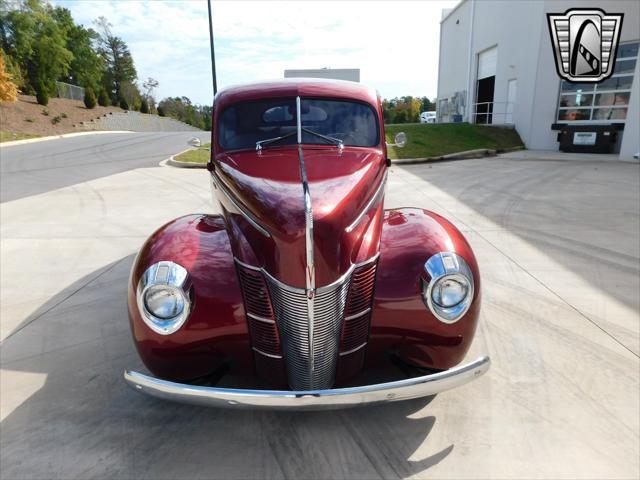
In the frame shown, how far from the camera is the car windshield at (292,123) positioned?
3.08 m

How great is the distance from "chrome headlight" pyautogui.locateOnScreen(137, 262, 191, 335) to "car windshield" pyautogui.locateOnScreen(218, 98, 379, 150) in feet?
4.41

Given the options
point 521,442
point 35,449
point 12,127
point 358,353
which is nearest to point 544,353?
point 521,442


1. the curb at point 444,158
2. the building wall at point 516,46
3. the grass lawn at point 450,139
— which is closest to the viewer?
the curb at point 444,158

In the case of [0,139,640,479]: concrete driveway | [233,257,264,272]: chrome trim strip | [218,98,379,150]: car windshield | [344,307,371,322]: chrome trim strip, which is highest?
[218,98,379,150]: car windshield

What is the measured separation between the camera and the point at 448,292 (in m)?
2.18

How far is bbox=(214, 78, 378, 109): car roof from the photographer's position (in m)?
3.17

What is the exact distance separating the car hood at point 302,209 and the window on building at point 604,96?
1757cm

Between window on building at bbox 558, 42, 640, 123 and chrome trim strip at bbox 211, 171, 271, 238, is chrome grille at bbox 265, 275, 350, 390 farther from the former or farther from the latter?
window on building at bbox 558, 42, 640, 123

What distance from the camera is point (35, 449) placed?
2.16 meters

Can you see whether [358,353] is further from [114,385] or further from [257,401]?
[114,385]

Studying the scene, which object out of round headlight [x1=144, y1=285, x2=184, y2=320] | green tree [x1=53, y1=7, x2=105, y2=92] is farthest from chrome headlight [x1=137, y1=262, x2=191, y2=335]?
green tree [x1=53, y1=7, x2=105, y2=92]

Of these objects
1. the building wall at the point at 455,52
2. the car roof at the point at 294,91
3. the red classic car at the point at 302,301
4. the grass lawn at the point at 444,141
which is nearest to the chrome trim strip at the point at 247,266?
the red classic car at the point at 302,301

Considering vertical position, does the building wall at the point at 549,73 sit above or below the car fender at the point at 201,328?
above

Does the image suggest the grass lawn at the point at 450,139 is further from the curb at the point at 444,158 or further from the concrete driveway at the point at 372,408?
the concrete driveway at the point at 372,408
